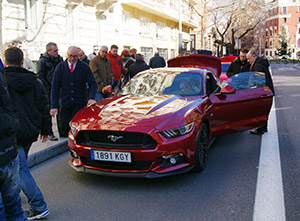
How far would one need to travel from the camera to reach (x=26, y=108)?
130 inches

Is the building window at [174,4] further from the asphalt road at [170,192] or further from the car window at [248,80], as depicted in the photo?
the asphalt road at [170,192]

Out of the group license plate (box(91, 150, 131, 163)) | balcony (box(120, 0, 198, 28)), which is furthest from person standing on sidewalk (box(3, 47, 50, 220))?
balcony (box(120, 0, 198, 28))

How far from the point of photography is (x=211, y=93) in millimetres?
5711

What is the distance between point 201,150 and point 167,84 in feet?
4.79

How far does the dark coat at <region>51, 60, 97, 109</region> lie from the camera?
229 inches

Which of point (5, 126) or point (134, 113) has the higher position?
point (5, 126)

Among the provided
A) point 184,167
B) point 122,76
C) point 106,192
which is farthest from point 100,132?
point 122,76

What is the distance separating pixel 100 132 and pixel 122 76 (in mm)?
5557

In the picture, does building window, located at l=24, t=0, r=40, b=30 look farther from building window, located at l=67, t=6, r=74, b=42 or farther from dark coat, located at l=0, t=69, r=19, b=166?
dark coat, located at l=0, t=69, r=19, b=166

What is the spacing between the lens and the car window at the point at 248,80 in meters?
6.53

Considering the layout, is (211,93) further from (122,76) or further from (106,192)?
(122,76)

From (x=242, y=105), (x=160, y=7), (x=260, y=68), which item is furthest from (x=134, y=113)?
(x=160, y=7)

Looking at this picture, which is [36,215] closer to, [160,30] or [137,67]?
[137,67]

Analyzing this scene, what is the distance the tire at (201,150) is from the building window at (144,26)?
2165 centimetres
